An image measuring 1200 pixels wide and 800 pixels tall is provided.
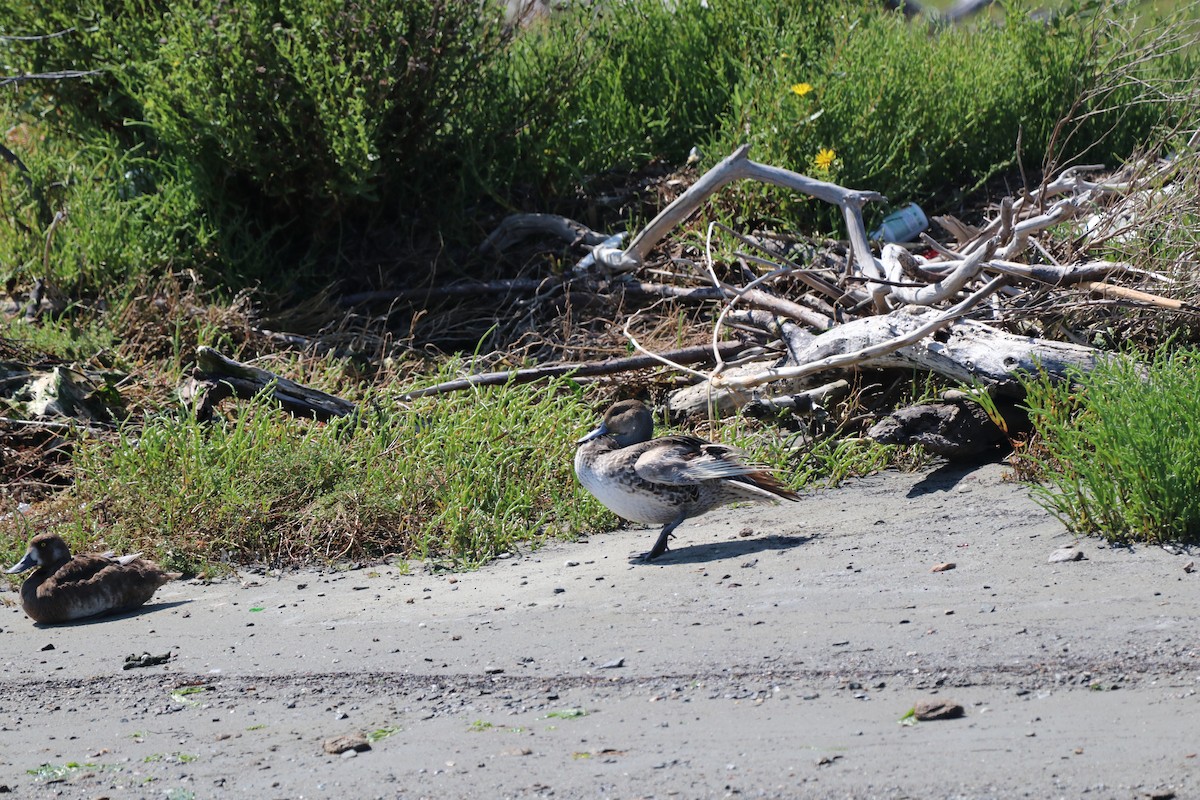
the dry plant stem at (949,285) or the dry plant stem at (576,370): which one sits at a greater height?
the dry plant stem at (949,285)

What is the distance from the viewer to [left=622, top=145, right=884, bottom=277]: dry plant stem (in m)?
7.68

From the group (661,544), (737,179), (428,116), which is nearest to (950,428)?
(661,544)

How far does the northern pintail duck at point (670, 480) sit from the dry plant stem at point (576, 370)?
6.07ft

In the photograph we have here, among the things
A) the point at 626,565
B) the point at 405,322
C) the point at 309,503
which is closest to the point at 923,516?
the point at 626,565

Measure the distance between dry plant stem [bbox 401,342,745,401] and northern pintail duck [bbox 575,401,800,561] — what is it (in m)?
1.85

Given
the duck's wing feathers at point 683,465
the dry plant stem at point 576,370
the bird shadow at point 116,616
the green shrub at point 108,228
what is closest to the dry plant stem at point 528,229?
the dry plant stem at point 576,370

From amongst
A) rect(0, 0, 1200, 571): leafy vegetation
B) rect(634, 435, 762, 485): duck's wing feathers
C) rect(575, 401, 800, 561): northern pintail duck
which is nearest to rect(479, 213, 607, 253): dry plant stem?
rect(0, 0, 1200, 571): leafy vegetation

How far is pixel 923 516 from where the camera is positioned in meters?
5.77

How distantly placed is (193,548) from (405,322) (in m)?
3.22

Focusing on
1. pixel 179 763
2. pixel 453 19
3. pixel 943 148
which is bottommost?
pixel 179 763

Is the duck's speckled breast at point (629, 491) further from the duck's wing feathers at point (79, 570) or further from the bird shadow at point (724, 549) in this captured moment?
the duck's wing feathers at point (79, 570)

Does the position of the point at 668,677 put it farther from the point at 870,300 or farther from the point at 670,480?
the point at 870,300

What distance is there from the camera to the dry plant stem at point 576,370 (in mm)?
7562

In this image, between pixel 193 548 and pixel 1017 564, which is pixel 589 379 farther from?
pixel 1017 564
